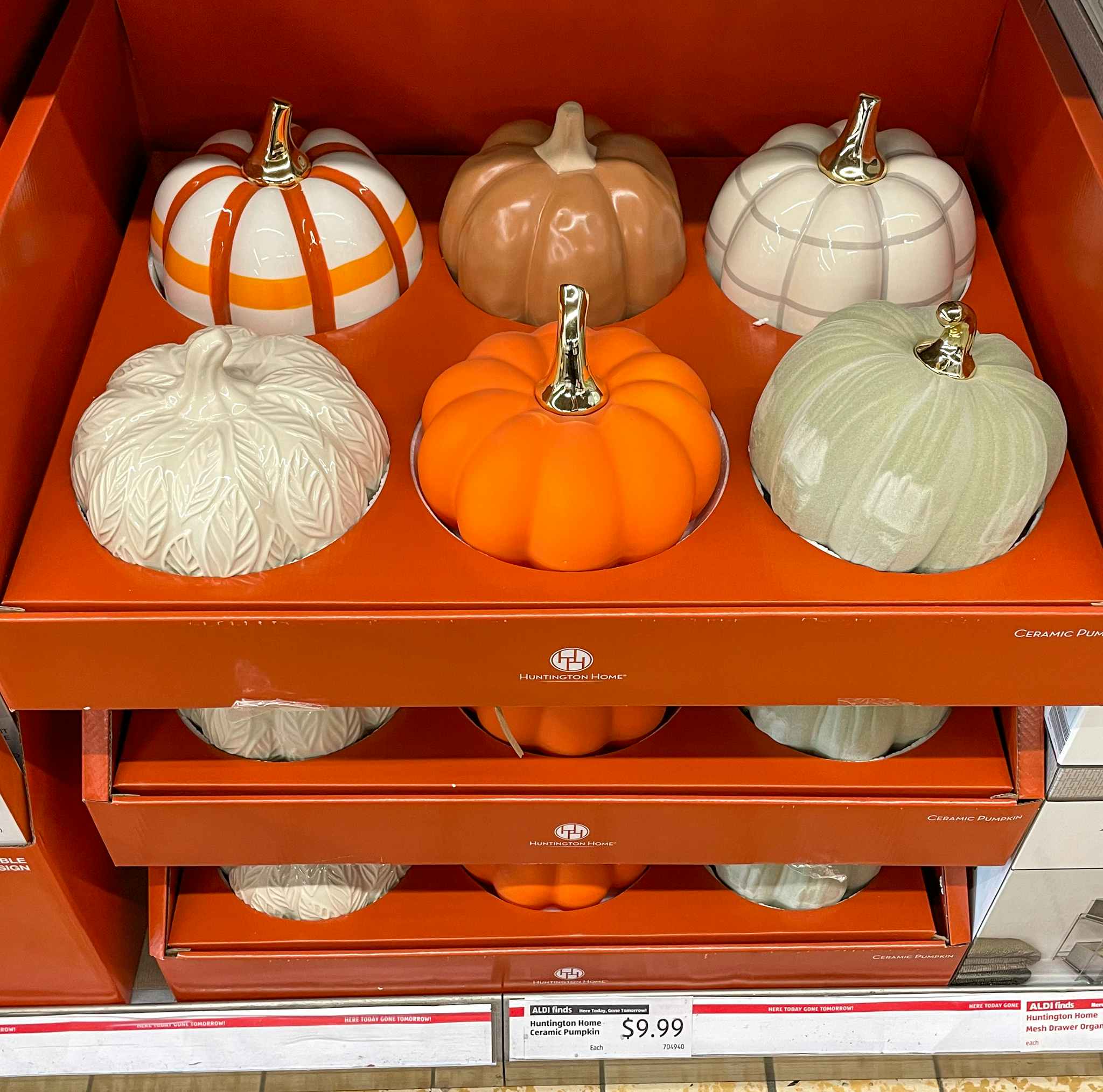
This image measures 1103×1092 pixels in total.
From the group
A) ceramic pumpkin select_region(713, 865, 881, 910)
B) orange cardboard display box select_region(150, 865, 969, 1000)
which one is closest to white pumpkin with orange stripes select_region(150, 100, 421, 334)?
orange cardboard display box select_region(150, 865, 969, 1000)

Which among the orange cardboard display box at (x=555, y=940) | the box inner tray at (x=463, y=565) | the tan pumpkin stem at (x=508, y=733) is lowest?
the orange cardboard display box at (x=555, y=940)

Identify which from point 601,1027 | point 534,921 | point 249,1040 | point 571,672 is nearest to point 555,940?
point 534,921

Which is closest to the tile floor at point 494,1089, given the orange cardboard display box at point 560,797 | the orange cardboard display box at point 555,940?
the orange cardboard display box at point 555,940

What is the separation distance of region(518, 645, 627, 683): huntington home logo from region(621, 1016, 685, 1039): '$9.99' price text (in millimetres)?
602

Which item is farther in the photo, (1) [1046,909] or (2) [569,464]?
(1) [1046,909]

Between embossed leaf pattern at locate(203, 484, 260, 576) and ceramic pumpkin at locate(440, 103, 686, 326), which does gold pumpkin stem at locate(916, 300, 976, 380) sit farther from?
embossed leaf pattern at locate(203, 484, 260, 576)

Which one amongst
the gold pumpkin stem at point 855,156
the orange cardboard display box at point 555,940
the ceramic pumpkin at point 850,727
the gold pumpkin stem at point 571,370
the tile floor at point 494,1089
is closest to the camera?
the gold pumpkin stem at point 571,370

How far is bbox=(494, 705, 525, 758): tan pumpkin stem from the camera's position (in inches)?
44.8

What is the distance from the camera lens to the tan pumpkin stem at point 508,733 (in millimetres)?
1138

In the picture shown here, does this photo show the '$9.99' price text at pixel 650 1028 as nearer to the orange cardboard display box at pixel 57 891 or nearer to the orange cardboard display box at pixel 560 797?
the orange cardboard display box at pixel 560 797

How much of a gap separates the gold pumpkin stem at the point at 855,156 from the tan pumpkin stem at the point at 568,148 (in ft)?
0.67

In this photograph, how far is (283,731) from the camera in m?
1.17

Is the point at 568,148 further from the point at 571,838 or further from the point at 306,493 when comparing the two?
the point at 571,838

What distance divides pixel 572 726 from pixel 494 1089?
580mm
